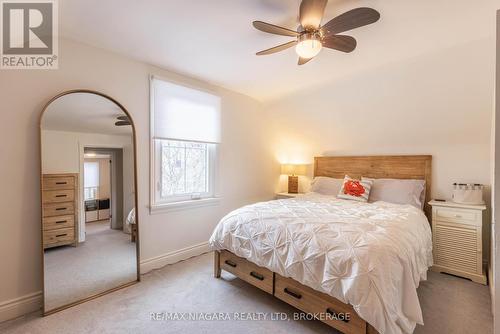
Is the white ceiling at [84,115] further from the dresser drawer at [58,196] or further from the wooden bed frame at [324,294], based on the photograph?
the wooden bed frame at [324,294]

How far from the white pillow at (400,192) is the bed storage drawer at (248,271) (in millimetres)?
1954

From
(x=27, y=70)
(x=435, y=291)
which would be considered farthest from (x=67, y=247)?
(x=435, y=291)

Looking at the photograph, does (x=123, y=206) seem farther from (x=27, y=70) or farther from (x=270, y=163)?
(x=270, y=163)

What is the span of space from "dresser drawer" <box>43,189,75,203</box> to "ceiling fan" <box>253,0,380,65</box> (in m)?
2.14

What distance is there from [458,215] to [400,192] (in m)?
0.60

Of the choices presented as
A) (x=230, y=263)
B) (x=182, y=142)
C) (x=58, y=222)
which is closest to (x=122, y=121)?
(x=182, y=142)

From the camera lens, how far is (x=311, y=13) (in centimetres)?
157

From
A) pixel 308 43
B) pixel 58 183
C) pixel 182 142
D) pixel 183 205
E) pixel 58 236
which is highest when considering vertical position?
pixel 308 43

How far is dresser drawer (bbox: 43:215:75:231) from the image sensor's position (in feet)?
6.66

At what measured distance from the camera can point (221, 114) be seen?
3475mm

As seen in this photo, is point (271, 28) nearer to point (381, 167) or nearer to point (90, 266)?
point (90, 266)

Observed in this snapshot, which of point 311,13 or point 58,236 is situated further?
point 58,236

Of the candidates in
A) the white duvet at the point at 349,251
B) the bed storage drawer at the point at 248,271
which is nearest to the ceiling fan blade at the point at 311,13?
the white duvet at the point at 349,251

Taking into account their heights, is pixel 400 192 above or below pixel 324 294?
above
